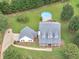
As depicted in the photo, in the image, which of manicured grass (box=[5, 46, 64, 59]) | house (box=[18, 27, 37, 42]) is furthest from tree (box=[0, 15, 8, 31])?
manicured grass (box=[5, 46, 64, 59])

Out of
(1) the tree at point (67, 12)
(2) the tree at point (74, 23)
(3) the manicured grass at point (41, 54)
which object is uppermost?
(1) the tree at point (67, 12)

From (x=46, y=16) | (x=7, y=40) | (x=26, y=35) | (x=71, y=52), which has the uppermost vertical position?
(x=46, y=16)

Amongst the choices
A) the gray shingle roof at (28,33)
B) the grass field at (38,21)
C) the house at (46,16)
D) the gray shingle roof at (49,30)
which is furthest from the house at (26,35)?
the house at (46,16)

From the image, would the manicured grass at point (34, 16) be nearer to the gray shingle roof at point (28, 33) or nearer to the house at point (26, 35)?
the gray shingle roof at point (28, 33)

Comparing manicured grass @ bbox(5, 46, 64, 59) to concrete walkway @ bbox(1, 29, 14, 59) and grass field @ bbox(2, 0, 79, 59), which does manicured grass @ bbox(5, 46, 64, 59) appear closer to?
grass field @ bbox(2, 0, 79, 59)

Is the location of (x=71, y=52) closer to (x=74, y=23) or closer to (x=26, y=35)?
(x=74, y=23)

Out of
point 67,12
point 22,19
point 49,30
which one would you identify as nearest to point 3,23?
point 22,19

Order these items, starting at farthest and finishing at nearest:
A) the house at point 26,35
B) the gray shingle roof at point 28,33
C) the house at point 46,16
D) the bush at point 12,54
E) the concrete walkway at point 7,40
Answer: the house at point 46,16 → the gray shingle roof at point 28,33 → the house at point 26,35 → the concrete walkway at point 7,40 → the bush at point 12,54
